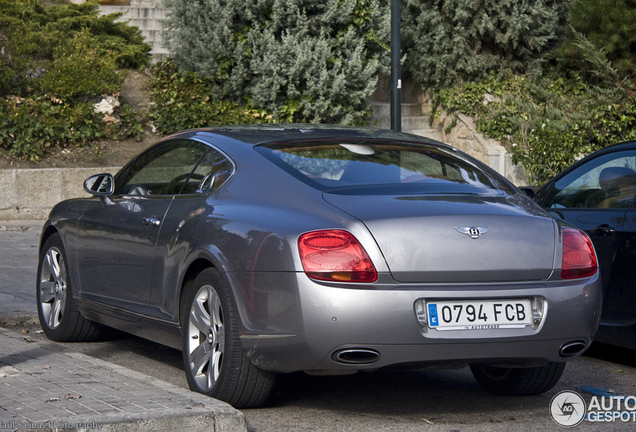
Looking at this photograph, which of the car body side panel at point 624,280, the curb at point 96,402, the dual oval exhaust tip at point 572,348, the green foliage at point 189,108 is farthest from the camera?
the green foliage at point 189,108

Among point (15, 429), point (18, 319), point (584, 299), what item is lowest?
point (18, 319)

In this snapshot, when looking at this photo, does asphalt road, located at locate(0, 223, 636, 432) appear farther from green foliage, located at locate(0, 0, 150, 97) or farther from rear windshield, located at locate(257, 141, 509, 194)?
green foliage, located at locate(0, 0, 150, 97)

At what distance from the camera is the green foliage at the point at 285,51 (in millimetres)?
14484

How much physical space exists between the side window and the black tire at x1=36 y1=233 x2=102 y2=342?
1659 mm

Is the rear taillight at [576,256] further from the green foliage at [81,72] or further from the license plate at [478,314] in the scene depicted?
the green foliage at [81,72]

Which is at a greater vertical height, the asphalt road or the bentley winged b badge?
the bentley winged b badge

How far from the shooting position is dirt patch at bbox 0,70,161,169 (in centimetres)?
1338

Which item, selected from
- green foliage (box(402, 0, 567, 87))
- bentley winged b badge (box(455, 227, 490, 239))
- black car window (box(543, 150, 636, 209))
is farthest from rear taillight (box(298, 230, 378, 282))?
green foliage (box(402, 0, 567, 87))

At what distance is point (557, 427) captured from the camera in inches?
177

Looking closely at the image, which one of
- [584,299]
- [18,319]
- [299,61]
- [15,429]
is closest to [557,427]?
[584,299]

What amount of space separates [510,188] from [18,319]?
164 inches

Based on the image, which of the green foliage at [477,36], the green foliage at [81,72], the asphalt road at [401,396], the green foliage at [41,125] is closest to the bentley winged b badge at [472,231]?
the asphalt road at [401,396]

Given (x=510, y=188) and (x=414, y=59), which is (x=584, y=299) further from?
(x=414, y=59)

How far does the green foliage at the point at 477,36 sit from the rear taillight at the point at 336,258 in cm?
1219
